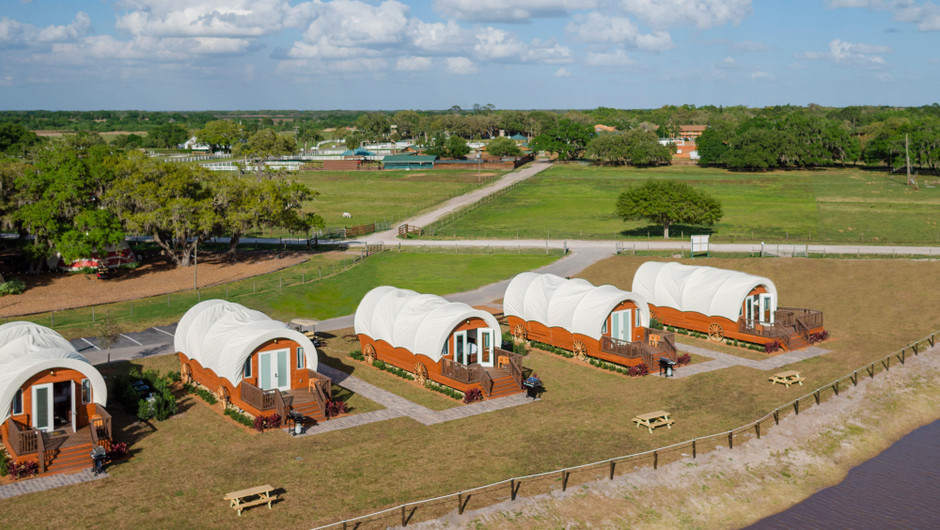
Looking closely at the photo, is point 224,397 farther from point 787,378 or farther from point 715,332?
point 715,332

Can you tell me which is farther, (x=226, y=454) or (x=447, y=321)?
(x=447, y=321)

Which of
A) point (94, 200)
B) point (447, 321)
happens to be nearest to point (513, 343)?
point (447, 321)

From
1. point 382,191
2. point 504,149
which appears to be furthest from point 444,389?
point 504,149

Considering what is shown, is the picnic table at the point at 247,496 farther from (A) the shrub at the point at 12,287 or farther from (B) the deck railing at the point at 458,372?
(A) the shrub at the point at 12,287

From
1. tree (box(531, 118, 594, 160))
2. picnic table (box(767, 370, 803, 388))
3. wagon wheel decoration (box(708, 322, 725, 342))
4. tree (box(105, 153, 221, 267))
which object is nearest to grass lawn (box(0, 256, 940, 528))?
picnic table (box(767, 370, 803, 388))

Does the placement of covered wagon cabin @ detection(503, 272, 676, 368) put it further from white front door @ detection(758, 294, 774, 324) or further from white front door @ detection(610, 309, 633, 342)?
white front door @ detection(758, 294, 774, 324)

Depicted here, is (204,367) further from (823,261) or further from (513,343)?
(823,261)

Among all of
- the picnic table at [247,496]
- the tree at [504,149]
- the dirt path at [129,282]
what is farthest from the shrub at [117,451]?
the tree at [504,149]
